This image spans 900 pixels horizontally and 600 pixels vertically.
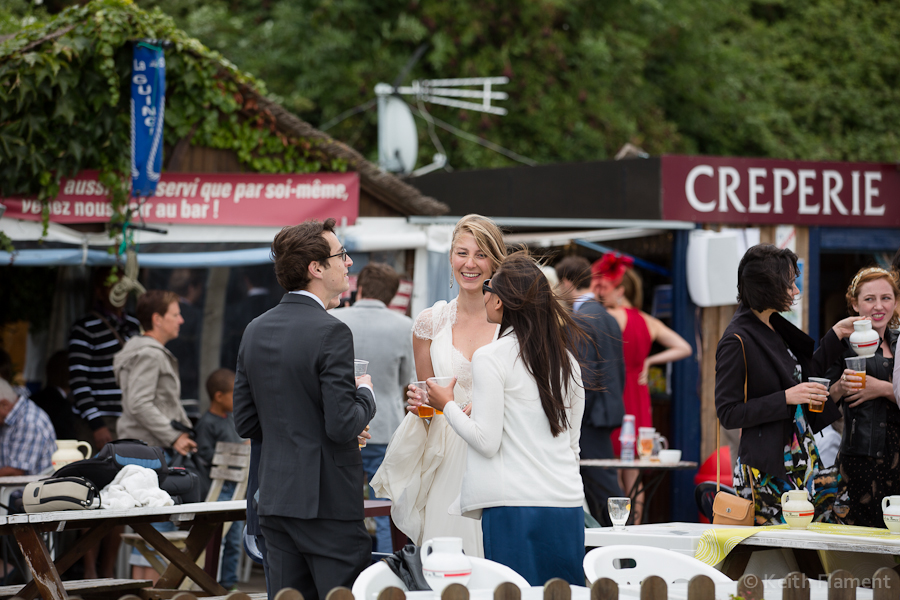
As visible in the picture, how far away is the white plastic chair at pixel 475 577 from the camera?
2586 mm

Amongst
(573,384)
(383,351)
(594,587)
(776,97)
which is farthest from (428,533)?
(776,97)

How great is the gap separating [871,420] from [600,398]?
1922 mm

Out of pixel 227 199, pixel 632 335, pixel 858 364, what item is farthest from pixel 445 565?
pixel 227 199

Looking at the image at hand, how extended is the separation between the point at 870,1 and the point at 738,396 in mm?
18984

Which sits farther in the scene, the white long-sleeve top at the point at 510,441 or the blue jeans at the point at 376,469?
the blue jeans at the point at 376,469

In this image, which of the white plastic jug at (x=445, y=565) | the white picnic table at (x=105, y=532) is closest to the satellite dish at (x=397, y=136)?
the white picnic table at (x=105, y=532)

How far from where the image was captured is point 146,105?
6.20 metres

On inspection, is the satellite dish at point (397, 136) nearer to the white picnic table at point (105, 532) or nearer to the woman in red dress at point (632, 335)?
the woman in red dress at point (632, 335)

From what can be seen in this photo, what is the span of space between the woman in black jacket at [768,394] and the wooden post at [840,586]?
1.19 metres

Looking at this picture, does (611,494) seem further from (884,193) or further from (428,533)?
(884,193)

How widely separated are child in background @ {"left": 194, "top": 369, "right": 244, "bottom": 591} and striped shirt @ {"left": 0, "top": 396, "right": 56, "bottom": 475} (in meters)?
0.91

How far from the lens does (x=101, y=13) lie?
6.09 metres

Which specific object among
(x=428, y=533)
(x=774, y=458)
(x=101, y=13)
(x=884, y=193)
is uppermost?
(x=101, y=13)

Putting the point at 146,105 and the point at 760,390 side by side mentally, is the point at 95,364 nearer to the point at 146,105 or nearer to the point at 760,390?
the point at 146,105
